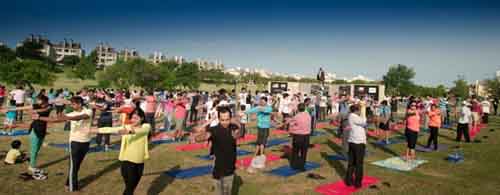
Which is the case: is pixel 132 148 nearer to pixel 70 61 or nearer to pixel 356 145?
pixel 356 145

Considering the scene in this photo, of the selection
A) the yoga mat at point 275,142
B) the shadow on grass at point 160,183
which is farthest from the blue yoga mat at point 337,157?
the shadow on grass at point 160,183

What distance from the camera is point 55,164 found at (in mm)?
8367

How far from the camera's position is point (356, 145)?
22.3 feet

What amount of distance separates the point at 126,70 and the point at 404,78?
228 ft

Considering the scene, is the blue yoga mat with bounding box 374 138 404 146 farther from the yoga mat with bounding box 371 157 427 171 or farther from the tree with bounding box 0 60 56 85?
the tree with bounding box 0 60 56 85

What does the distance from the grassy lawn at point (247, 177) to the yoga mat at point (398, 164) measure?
28cm

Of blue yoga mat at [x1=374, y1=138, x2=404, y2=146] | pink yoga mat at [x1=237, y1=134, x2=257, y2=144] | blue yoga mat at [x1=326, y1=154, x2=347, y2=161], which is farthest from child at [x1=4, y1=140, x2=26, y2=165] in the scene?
blue yoga mat at [x1=374, y1=138, x2=404, y2=146]

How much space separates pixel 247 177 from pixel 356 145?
2.78 m

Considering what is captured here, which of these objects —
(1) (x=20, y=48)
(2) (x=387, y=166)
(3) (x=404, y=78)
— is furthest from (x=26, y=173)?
(1) (x=20, y=48)

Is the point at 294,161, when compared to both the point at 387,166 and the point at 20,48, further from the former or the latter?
the point at 20,48

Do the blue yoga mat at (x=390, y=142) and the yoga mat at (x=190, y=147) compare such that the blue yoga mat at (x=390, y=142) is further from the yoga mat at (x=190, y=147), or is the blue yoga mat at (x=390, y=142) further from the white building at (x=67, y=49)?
the white building at (x=67, y=49)

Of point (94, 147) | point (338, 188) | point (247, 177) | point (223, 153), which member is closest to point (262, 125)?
point (247, 177)

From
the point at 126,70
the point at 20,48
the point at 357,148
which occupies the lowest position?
the point at 357,148

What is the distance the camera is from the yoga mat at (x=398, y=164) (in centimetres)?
923
